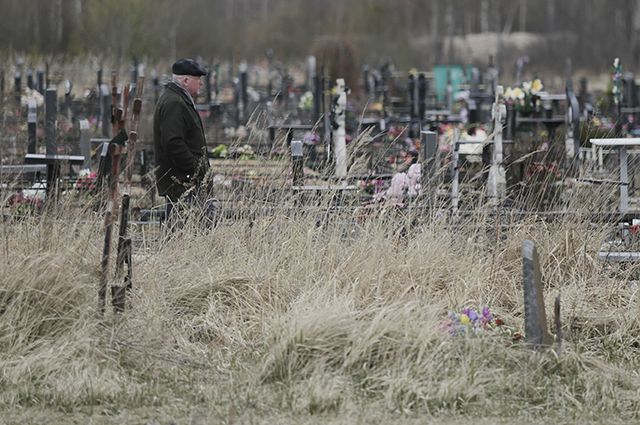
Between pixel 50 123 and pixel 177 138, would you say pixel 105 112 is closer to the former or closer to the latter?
pixel 50 123

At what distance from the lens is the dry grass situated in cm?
584

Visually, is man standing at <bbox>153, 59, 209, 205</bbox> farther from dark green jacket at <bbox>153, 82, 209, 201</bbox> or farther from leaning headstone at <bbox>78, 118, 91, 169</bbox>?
leaning headstone at <bbox>78, 118, 91, 169</bbox>

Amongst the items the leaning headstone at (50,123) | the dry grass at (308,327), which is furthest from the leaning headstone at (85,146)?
the dry grass at (308,327)

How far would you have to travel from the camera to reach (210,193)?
852 centimetres

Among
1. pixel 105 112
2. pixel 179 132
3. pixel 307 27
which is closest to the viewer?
pixel 179 132

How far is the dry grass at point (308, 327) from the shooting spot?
5.84 metres

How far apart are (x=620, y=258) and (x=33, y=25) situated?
25.7m

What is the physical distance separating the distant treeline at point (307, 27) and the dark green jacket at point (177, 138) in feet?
76.0

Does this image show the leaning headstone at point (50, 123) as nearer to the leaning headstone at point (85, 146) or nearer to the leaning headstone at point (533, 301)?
the leaning headstone at point (85, 146)

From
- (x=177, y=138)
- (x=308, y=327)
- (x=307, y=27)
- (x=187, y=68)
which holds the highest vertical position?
(x=307, y=27)

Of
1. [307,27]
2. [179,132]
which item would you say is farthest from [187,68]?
[307,27]

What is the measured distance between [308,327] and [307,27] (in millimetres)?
33851

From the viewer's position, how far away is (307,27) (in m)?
39.5

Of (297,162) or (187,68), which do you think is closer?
(187,68)
